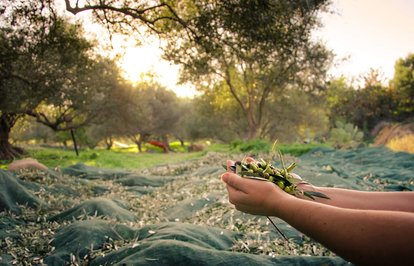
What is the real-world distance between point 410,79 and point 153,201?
32.0 meters

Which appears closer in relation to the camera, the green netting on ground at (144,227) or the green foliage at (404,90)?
the green netting on ground at (144,227)

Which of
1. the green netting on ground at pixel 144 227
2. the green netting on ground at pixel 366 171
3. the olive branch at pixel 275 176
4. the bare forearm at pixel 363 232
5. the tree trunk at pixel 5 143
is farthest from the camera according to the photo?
the tree trunk at pixel 5 143

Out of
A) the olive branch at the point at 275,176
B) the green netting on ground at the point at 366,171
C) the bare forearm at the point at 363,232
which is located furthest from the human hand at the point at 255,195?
the green netting on ground at the point at 366,171

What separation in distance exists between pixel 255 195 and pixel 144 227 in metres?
2.91

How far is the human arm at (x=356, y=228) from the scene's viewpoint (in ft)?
5.29

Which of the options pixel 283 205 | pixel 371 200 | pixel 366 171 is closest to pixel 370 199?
pixel 371 200

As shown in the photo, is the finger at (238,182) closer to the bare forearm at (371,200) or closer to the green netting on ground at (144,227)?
the bare forearm at (371,200)

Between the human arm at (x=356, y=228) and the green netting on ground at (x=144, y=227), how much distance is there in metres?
1.59

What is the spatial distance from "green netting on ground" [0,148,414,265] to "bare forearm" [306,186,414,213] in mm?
969

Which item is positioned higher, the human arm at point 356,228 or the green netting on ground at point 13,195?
the human arm at point 356,228

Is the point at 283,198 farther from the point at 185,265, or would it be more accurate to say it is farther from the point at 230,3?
the point at 230,3

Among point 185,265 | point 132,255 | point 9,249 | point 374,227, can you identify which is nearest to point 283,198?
point 374,227

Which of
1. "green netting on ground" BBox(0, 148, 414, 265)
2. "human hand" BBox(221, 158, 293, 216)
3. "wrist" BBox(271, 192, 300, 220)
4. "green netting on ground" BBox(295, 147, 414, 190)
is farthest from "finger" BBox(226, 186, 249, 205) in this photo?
"green netting on ground" BBox(295, 147, 414, 190)

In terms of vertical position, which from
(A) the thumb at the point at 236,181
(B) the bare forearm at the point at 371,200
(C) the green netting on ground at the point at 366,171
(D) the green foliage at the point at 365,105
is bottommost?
(C) the green netting on ground at the point at 366,171
